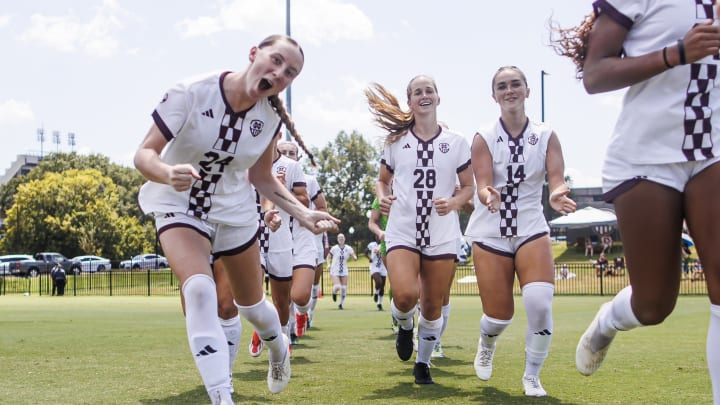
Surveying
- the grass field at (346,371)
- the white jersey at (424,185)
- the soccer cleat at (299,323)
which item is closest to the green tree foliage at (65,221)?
the grass field at (346,371)

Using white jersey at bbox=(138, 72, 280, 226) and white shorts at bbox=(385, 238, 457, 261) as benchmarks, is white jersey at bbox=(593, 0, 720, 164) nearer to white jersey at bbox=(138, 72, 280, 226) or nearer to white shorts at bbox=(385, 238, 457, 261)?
white jersey at bbox=(138, 72, 280, 226)

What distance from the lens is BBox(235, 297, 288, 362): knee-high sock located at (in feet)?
18.5

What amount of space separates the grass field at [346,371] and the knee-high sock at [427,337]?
0.28 m

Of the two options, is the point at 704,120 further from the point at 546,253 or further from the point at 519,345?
the point at 519,345

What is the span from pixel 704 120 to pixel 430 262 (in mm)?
3687

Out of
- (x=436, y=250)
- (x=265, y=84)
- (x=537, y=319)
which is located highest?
(x=265, y=84)

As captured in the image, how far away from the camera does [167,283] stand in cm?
4262

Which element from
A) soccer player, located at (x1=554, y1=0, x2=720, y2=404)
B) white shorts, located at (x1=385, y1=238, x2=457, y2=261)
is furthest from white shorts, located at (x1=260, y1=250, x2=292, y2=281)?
soccer player, located at (x1=554, y1=0, x2=720, y2=404)

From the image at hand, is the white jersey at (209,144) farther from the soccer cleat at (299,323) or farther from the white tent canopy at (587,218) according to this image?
the white tent canopy at (587,218)

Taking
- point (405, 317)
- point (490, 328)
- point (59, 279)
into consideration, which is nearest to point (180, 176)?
point (490, 328)

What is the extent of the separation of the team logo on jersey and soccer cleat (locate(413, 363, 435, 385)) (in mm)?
3181

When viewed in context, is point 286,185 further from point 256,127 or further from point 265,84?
point 265,84

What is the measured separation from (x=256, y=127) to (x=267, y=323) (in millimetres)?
1487

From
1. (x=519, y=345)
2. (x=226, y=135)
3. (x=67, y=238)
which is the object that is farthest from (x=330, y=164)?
(x=226, y=135)
